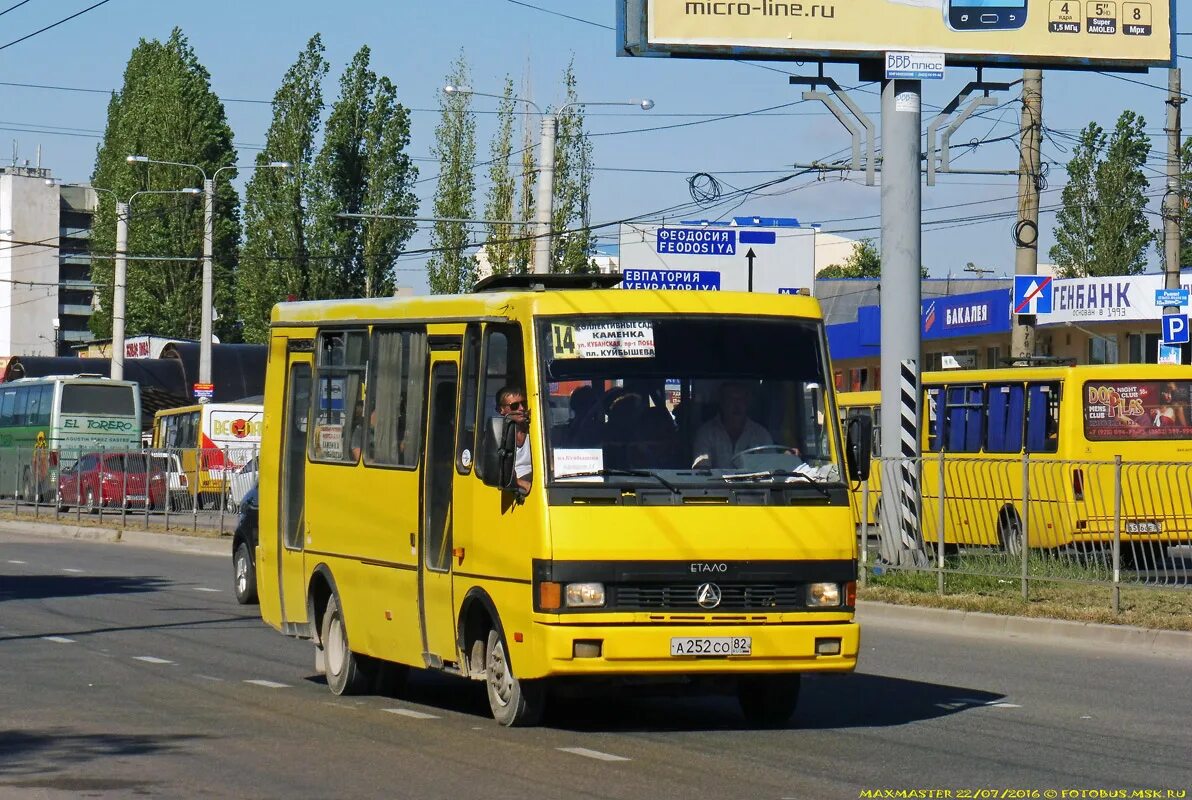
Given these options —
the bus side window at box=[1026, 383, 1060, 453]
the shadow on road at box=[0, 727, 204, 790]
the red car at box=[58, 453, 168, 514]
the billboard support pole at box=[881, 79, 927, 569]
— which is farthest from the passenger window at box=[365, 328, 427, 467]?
the red car at box=[58, 453, 168, 514]

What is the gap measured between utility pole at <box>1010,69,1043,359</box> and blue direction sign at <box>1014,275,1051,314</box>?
0.23m

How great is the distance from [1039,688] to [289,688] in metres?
5.05

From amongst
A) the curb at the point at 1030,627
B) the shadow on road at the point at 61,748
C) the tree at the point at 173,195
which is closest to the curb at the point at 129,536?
the curb at the point at 1030,627

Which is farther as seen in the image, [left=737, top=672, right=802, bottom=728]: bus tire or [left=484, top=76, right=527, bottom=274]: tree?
[left=484, top=76, right=527, bottom=274]: tree

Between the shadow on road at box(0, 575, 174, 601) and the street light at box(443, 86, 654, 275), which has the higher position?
the street light at box(443, 86, 654, 275)

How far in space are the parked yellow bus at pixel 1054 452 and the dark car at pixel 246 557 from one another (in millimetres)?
6630

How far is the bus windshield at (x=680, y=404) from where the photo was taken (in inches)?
411

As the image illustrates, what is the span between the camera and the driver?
1055cm

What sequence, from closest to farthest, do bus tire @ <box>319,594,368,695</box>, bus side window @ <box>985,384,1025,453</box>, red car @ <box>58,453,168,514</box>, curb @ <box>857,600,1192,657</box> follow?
bus tire @ <box>319,594,368,695</box>, curb @ <box>857,600,1192,657</box>, bus side window @ <box>985,384,1025,453</box>, red car @ <box>58,453,168,514</box>

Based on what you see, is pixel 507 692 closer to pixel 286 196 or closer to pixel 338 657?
pixel 338 657

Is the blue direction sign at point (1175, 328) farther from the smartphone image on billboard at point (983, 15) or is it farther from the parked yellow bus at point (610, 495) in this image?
the parked yellow bus at point (610, 495)

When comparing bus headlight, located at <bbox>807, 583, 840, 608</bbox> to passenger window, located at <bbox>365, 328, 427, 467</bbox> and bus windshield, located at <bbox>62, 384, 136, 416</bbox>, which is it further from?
bus windshield, located at <bbox>62, 384, 136, 416</bbox>

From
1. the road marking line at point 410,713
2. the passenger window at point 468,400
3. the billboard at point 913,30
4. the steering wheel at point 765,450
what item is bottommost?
the road marking line at point 410,713

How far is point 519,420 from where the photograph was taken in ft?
34.3
